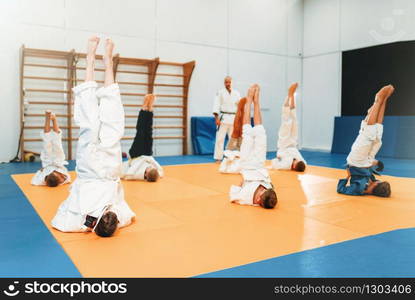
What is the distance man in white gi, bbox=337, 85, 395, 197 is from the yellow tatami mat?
12cm

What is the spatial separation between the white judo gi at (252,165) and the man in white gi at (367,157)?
1.06 meters

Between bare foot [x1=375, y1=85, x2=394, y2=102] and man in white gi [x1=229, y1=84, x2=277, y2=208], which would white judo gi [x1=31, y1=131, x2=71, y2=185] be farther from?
bare foot [x1=375, y1=85, x2=394, y2=102]

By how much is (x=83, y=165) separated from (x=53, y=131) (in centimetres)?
184

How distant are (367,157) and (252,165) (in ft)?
4.26

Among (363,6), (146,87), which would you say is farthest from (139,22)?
(363,6)

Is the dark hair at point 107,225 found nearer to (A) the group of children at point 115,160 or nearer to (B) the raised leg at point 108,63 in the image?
(A) the group of children at point 115,160

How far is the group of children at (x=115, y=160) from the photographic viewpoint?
2.51 metres

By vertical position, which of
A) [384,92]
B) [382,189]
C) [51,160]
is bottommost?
[382,189]

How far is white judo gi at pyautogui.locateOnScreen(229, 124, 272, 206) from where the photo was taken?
3318 millimetres

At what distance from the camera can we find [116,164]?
2617 mm

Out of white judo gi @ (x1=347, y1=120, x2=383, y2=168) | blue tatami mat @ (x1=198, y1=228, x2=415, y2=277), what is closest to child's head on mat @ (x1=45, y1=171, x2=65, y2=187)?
blue tatami mat @ (x1=198, y1=228, x2=415, y2=277)

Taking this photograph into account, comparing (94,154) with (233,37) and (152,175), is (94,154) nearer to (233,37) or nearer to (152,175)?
(152,175)

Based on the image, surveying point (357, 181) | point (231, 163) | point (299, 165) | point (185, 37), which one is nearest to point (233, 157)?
point (231, 163)

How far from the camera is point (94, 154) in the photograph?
8.31ft
